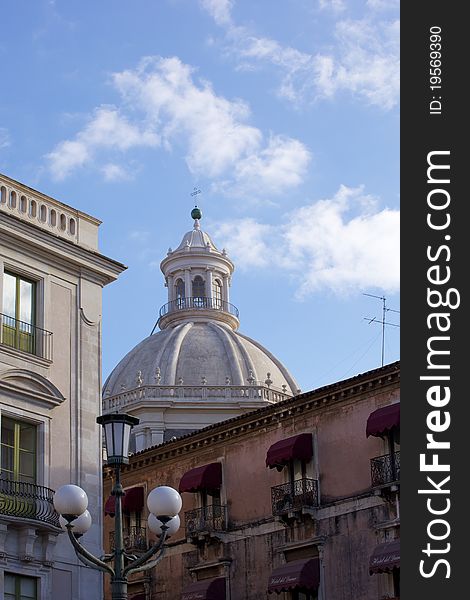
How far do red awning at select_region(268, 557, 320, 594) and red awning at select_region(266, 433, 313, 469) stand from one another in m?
2.80

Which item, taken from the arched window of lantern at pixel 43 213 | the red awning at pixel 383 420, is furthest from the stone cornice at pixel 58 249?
the red awning at pixel 383 420

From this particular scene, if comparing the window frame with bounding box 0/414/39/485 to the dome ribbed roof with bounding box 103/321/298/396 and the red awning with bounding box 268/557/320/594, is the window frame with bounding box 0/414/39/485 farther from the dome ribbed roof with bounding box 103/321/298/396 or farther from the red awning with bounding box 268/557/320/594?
the dome ribbed roof with bounding box 103/321/298/396

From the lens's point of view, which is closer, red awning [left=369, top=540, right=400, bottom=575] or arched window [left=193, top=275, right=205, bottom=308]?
red awning [left=369, top=540, right=400, bottom=575]

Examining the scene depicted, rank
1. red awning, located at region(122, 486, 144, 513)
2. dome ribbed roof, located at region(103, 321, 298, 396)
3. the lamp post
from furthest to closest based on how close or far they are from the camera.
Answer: dome ribbed roof, located at region(103, 321, 298, 396) → red awning, located at region(122, 486, 144, 513) → the lamp post

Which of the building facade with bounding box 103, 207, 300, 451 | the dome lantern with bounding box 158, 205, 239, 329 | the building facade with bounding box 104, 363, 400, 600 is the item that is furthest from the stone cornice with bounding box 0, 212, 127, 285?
the dome lantern with bounding box 158, 205, 239, 329

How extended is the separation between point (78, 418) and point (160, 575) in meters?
14.5

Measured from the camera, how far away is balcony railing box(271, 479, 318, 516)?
3788cm

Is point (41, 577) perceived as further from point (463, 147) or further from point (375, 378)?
point (463, 147)

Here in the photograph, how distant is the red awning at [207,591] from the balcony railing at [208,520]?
1484 millimetres

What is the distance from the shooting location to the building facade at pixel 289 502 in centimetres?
3609

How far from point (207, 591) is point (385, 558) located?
23.3 ft

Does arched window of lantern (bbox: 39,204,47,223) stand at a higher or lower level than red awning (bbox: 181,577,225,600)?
higher

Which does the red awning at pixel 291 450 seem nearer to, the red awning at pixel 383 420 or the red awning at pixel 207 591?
the red awning at pixel 383 420

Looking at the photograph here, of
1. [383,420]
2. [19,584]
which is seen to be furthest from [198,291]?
[19,584]
